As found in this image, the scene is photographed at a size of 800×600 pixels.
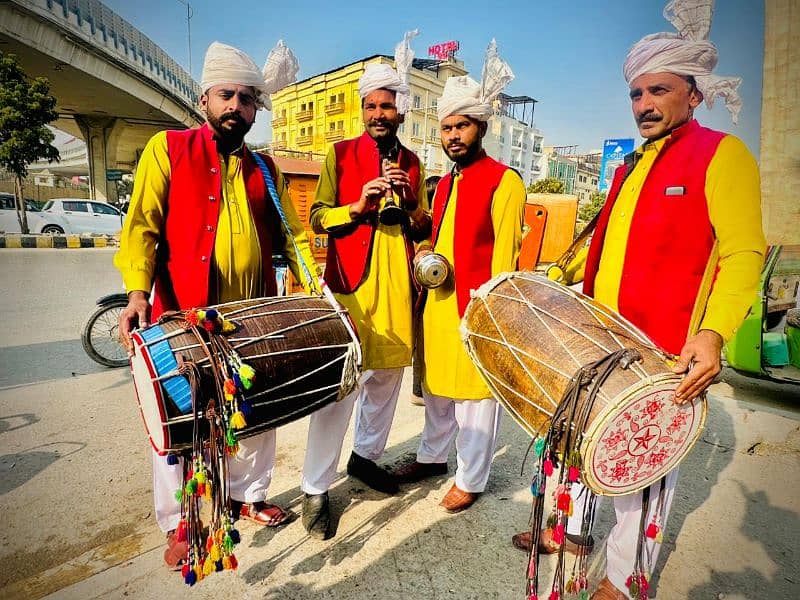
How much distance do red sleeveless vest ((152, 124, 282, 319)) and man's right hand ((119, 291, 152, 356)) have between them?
13 cm

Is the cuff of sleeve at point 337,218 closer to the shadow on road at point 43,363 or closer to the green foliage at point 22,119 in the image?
the shadow on road at point 43,363

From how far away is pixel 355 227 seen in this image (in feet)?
7.59

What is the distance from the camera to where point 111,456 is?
2.85 metres

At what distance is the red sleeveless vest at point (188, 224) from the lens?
186cm

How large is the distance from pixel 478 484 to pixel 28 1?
15.3 meters

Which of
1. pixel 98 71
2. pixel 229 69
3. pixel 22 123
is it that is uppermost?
pixel 98 71

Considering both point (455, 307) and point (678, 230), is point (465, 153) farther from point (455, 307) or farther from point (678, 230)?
point (678, 230)

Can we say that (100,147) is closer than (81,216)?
No

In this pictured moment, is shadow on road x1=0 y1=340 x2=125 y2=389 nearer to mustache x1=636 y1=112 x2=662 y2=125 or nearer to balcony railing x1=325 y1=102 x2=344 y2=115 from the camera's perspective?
mustache x1=636 y1=112 x2=662 y2=125

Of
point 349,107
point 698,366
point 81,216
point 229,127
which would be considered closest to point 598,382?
point 698,366

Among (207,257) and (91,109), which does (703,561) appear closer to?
(207,257)

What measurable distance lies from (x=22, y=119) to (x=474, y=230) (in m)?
19.0

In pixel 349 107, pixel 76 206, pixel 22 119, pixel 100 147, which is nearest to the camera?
pixel 22 119

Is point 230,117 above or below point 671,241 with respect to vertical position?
above
